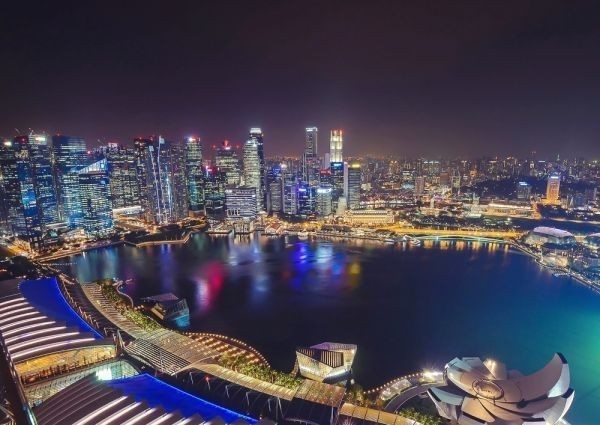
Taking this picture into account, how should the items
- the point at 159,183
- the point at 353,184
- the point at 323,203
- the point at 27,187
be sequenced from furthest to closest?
1. the point at 353,184
2. the point at 323,203
3. the point at 159,183
4. the point at 27,187

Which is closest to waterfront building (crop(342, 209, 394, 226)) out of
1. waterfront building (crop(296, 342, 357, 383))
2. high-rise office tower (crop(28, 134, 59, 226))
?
waterfront building (crop(296, 342, 357, 383))

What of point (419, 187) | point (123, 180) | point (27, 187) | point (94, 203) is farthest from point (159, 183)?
point (419, 187)

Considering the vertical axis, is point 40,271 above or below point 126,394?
below

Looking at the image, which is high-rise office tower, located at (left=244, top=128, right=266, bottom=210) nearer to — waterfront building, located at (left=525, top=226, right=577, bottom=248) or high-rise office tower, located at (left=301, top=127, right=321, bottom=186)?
high-rise office tower, located at (left=301, top=127, right=321, bottom=186)

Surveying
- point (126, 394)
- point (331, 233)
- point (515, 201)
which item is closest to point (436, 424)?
point (126, 394)

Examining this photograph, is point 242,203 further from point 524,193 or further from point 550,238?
point 524,193

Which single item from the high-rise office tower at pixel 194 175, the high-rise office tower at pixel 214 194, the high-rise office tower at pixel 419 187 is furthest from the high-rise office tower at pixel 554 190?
the high-rise office tower at pixel 194 175

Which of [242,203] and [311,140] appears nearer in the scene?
[242,203]

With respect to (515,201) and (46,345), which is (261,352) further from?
(515,201)

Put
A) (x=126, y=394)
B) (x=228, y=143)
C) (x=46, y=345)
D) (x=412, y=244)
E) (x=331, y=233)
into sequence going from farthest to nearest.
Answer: (x=228, y=143), (x=331, y=233), (x=412, y=244), (x=46, y=345), (x=126, y=394)
